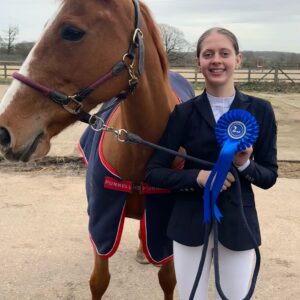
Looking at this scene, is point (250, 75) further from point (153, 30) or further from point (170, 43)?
point (153, 30)

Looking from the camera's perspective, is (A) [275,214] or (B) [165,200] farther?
(A) [275,214]

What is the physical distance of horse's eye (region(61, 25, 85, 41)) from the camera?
1656mm

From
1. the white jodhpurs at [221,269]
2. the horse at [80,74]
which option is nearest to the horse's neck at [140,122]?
the horse at [80,74]

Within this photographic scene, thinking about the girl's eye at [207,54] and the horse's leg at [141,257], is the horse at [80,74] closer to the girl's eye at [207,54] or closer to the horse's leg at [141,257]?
the girl's eye at [207,54]

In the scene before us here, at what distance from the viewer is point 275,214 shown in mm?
4145

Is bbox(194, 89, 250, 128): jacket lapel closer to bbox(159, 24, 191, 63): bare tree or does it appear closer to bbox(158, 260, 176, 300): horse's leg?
bbox(159, 24, 191, 63): bare tree

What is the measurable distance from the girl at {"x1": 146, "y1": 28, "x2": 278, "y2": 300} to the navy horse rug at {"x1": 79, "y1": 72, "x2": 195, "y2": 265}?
304 millimetres

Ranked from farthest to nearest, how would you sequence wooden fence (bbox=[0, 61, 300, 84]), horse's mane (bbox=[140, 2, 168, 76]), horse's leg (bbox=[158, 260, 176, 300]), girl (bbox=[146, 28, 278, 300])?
wooden fence (bbox=[0, 61, 300, 84]) < horse's leg (bbox=[158, 260, 176, 300]) < horse's mane (bbox=[140, 2, 168, 76]) < girl (bbox=[146, 28, 278, 300])

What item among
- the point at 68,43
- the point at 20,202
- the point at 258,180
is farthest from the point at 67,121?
the point at 20,202

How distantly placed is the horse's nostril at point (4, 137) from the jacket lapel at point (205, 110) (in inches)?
31.4

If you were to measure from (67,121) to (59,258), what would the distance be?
190cm

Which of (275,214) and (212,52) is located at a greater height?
(212,52)

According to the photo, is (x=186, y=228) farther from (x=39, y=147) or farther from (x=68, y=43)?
(x=68, y=43)

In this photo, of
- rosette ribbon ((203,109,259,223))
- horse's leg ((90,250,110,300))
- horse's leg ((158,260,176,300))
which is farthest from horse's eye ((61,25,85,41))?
horse's leg ((158,260,176,300))
